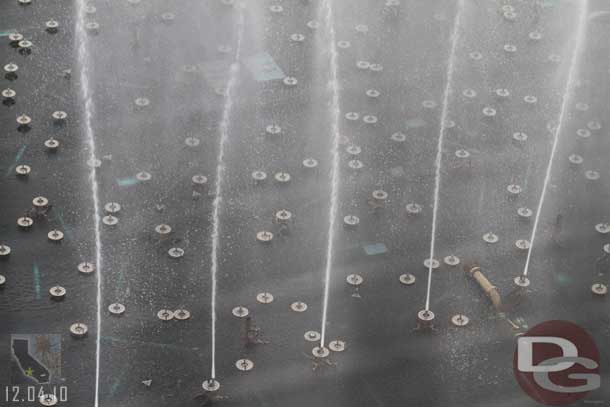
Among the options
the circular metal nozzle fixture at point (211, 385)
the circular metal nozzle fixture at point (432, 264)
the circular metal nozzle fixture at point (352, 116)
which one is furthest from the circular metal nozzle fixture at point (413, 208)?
the circular metal nozzle fixture at point (211, 385)

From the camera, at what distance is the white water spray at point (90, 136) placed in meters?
18.1

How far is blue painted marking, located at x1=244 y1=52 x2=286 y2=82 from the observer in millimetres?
22500

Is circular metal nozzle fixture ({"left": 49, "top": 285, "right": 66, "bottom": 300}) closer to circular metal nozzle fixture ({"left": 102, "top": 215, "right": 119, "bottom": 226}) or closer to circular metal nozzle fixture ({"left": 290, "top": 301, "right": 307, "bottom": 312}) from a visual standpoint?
circular metal nozzle fixture ({"left": 102, "top": 215, "right": 119, "bottom": 226})

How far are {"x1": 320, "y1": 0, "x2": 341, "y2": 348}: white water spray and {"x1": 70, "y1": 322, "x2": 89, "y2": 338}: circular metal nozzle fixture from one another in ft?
9.72

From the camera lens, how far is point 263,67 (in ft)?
74.6

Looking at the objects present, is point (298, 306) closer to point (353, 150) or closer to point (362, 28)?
point (353, 150)

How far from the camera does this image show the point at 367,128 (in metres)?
21.6

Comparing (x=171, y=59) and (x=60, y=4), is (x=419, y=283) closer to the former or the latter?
(x=171, y=59)

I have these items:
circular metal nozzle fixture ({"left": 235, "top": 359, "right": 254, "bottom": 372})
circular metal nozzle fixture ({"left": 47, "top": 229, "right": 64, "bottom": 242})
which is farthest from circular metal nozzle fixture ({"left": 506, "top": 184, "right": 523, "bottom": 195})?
circular metal nozzle fixture ({"left": 47, "top": 229, "right": 64, "bottom": 242})

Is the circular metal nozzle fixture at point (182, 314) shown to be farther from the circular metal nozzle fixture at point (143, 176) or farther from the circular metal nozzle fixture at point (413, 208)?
the circular metal nozzle fixture at point (413, 208)

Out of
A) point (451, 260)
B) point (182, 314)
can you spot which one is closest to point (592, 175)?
point (451, 260)

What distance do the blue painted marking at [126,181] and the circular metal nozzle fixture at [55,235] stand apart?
4.35 ft

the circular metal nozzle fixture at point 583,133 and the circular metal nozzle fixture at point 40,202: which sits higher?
the circular metal nozzle fixture at point 583,133

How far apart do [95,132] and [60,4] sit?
11.7 ft
